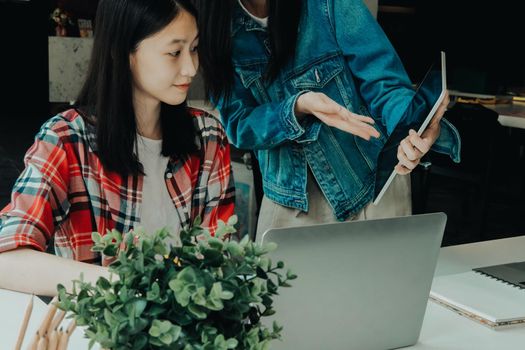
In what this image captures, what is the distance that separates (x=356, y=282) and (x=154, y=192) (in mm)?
696

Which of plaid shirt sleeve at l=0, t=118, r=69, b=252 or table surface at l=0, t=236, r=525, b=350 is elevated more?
plaid shirt sleeve at l=0, t=118, r=69, b=252

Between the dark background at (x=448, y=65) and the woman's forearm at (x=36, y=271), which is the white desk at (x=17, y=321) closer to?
the woman's forearm at (x=36, y=271)

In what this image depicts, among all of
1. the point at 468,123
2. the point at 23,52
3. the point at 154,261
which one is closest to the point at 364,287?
the point at 154,261

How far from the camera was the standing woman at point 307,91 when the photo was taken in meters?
1.77

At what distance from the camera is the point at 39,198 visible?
1394mm

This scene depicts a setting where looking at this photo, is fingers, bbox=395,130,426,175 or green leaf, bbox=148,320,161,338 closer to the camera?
green leaf, bbox=148,320,161,338

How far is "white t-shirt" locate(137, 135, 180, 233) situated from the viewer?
1628 mm

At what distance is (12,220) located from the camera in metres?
1.34

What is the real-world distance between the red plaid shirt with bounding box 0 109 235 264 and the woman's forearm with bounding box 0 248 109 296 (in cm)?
2

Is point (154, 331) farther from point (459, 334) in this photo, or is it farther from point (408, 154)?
point (408, 154)

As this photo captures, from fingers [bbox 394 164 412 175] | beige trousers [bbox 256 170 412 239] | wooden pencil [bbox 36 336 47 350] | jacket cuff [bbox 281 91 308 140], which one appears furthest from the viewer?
beige trousers [bbox 256 170 412 239]

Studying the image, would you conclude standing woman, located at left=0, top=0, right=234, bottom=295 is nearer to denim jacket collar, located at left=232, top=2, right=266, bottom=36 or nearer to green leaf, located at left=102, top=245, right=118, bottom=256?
denim jacket collar, located at left=232, top=2, right=266, bottom=36

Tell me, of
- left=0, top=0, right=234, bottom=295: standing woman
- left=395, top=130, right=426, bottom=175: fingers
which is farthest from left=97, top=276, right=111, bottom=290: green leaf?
left=395, top=130, right=426, bottom=175: fingers

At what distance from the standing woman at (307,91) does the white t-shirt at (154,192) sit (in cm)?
25
